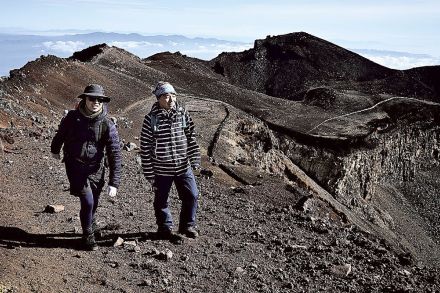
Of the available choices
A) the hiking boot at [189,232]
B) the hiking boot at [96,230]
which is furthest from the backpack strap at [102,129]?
the hiking boot at [189,232]

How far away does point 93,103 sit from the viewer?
686 cm

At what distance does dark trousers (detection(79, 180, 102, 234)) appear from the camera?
23.8 ft

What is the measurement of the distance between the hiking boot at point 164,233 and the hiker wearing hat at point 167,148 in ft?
0.66

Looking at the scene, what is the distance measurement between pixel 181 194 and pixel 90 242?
1.62 m

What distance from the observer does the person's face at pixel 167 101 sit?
7.60 meters

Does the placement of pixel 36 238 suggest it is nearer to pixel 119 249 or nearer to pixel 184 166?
pixel 119 249

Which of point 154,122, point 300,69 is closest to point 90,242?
point 154,122

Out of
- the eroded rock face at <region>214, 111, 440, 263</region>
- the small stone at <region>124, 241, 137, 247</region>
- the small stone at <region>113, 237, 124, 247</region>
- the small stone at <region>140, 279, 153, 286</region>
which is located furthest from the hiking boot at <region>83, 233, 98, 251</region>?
the eroded rock face at <region>214, 111, 440, 263</region>

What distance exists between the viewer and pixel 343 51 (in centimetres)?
6988

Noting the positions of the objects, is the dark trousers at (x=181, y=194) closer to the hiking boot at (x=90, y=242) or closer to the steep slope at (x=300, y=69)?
the hiking boot at (x=90, y=242)

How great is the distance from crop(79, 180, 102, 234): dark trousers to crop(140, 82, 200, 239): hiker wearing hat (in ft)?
2.82

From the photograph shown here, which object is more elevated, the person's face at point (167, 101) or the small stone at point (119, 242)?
the person's face at point (167, 101)

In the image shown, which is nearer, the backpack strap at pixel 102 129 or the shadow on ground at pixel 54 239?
the backpack strap at pixel 102 129

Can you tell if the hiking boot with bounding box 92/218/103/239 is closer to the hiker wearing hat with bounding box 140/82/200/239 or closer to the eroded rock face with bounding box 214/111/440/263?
the hiker wearing hat with bounding box 140/82/200/239
